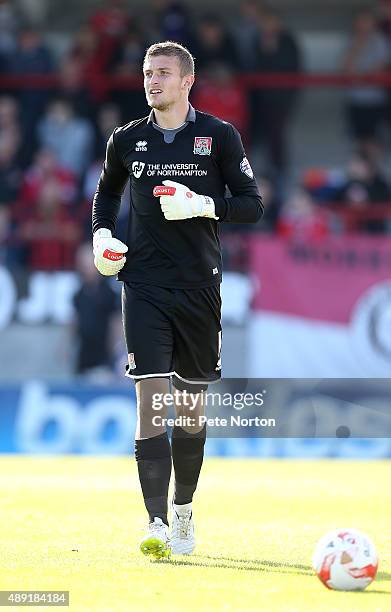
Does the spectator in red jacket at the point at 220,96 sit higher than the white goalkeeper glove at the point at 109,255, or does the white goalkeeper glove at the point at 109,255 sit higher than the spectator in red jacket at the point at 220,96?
the spectator in red jacket at the point at 220,96

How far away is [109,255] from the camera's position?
6.70m

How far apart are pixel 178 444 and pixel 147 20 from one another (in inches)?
630

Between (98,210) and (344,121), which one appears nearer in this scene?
(98,210)

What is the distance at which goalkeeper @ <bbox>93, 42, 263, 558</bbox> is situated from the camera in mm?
6625

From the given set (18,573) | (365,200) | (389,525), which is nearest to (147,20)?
(365,200)

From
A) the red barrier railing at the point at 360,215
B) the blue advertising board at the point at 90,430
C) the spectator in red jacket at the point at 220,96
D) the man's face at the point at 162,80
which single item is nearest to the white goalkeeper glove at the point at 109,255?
the man's face at the point at 162,80

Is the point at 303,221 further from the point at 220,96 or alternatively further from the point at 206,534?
the point at 206,534

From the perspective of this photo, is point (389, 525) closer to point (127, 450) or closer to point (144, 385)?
point (144, 385)

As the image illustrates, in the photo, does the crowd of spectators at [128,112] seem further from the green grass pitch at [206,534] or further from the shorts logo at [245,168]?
the shorts logo at [245,168]

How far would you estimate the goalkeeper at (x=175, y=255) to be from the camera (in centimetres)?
Result: 662

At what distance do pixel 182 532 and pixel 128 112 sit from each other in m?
12.0

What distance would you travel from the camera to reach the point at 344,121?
20656mm

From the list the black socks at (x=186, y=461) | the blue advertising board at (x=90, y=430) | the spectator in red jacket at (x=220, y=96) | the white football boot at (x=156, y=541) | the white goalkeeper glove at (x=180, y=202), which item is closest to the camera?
the white football boot at (x=156, y=541)

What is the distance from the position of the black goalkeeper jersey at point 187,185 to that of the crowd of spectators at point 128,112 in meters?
8.83
